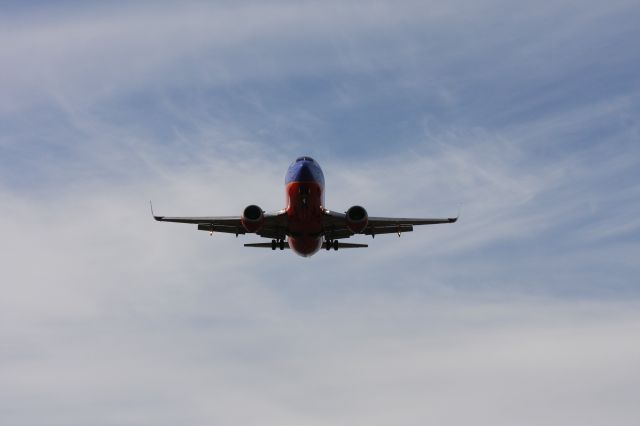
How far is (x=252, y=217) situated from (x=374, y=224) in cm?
847

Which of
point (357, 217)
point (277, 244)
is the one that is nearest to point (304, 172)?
point (357, 217)

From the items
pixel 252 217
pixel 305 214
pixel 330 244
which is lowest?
pixel 252 217

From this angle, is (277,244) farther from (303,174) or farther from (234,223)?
(303,174)

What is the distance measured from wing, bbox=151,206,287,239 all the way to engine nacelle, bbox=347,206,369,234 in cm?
385

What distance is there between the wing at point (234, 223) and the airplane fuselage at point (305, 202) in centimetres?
71

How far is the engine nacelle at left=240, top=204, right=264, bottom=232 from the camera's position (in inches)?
1790

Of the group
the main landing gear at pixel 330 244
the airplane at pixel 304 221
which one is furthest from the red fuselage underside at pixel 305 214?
the main landing gear at pixel 330 244

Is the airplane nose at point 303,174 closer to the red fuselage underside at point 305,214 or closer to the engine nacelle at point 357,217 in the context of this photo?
the red fuselage underside at point 305,214

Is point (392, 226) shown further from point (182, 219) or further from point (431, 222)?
point (182, 219)

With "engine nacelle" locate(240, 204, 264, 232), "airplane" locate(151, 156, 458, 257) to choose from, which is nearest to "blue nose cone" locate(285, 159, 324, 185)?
"airplane" locate(151, 156, 458, 257)

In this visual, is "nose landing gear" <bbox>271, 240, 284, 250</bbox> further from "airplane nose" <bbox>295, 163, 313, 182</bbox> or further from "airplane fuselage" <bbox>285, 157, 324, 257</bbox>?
"airplane nose" <bbox>295, 163, 313, 182</bbox>

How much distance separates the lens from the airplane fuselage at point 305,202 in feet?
152

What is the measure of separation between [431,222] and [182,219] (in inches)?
580

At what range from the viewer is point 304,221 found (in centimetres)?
4747
